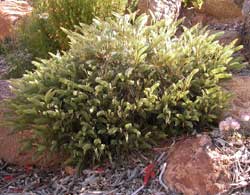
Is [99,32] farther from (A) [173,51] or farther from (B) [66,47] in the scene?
(B) [66,47]

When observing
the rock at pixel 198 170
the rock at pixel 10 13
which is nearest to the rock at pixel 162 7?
the rock at pixel 10 13

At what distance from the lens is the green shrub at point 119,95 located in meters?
4.16

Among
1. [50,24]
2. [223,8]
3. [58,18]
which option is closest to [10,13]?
[50,24]

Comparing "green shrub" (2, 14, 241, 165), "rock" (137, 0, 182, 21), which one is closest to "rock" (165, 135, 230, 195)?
"green shrub" (2, 14, 241, 165)

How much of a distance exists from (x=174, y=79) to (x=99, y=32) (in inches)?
28.4

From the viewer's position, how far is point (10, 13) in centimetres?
938

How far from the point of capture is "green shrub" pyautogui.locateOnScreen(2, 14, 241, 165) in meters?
4.16

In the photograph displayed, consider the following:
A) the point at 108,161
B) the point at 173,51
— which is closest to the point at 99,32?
the point at 173,51

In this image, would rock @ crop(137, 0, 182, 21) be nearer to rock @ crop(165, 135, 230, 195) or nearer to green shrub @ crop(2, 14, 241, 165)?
green shrub @ crop(2, 14, 241, 165)

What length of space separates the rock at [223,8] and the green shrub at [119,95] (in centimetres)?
392

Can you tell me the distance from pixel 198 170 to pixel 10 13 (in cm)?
628

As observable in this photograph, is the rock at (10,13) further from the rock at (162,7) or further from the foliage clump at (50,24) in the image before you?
the rock at (162,7)

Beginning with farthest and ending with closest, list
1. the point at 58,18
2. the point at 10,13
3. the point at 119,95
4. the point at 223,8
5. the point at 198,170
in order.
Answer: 1. the point at 10,13
2. the point at 223,8
3. the point at 58,18
4. the point at 119,95
5. the point at 198,170

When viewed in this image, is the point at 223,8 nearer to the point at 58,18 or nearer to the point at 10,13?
the point at 58,18
